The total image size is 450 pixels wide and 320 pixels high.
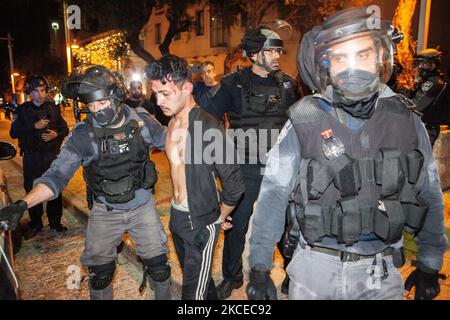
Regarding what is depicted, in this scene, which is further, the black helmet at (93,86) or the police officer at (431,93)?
the police officer at (431,93)

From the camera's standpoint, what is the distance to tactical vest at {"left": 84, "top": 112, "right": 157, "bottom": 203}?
9.78 ft

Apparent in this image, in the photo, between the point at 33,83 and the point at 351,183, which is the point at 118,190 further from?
the point at 33,83


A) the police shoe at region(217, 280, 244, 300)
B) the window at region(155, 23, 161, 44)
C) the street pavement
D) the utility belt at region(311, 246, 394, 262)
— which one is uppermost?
the window at region(155, 23, 161, 44)

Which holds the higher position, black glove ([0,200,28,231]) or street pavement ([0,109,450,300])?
black glove ([0,200,28,231])

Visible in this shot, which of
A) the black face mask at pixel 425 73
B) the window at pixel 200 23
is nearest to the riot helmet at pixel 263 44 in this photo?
the black face mask at pixel 425 73

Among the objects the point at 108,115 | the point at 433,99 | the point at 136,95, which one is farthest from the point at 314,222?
the point at 136,95

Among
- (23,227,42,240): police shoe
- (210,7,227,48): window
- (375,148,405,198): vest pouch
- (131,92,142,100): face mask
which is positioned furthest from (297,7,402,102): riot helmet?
(210,7,227,48): window

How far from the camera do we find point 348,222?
1.77 meters

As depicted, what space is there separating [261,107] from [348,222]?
190 cm

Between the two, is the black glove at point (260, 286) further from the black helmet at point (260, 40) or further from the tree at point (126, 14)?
the tree at point (126, 14)

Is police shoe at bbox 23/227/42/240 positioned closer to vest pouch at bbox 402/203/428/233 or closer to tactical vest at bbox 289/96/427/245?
tactical vest at bbox 289/96/427/245

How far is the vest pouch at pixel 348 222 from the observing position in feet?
5.82

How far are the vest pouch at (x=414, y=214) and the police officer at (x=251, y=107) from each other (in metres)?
1.67

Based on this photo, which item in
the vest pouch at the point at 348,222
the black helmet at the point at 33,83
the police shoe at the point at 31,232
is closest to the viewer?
the vest pouch at the point at 348,222
